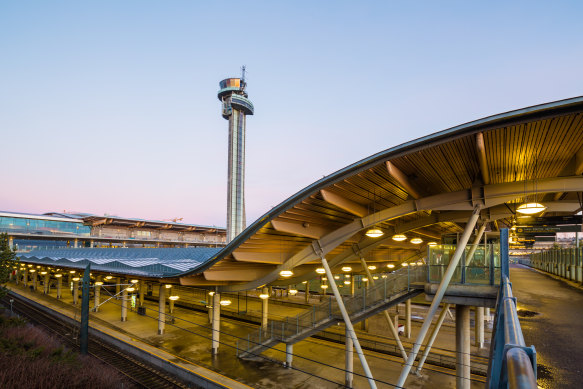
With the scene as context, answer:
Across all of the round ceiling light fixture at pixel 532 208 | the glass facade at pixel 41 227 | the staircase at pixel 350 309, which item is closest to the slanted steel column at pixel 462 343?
the staircase at pixel 350 309

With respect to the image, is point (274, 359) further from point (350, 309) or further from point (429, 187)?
point (429, 187)

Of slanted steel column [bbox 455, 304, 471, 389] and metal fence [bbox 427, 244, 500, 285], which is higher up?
metal fence [bbox 427, 244, 500, 285]

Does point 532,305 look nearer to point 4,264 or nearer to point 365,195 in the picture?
point 365,195

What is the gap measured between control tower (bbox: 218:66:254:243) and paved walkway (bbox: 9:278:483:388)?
64204 millimetres

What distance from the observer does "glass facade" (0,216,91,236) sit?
207 feet

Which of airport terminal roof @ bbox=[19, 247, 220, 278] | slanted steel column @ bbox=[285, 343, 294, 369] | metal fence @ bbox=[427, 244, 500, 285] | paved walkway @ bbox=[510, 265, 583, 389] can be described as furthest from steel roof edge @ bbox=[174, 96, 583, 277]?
paved walkway @ bbox=[510, 265, 583, 389]

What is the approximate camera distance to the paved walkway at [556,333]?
15578mm

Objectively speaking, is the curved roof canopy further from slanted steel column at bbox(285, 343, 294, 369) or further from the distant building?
the distant building

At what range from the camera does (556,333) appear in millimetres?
22297

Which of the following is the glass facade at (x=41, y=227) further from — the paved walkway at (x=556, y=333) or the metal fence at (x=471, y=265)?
the paved walkway at (x=556, y=333)

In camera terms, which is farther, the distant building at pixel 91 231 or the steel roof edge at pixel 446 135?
the distant building at pixel 91 231

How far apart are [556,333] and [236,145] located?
8904 cm

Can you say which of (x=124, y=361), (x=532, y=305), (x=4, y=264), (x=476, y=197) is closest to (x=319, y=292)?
(x=532, y=305)

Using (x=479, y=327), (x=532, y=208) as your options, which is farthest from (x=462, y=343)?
(x=479, y=327)
